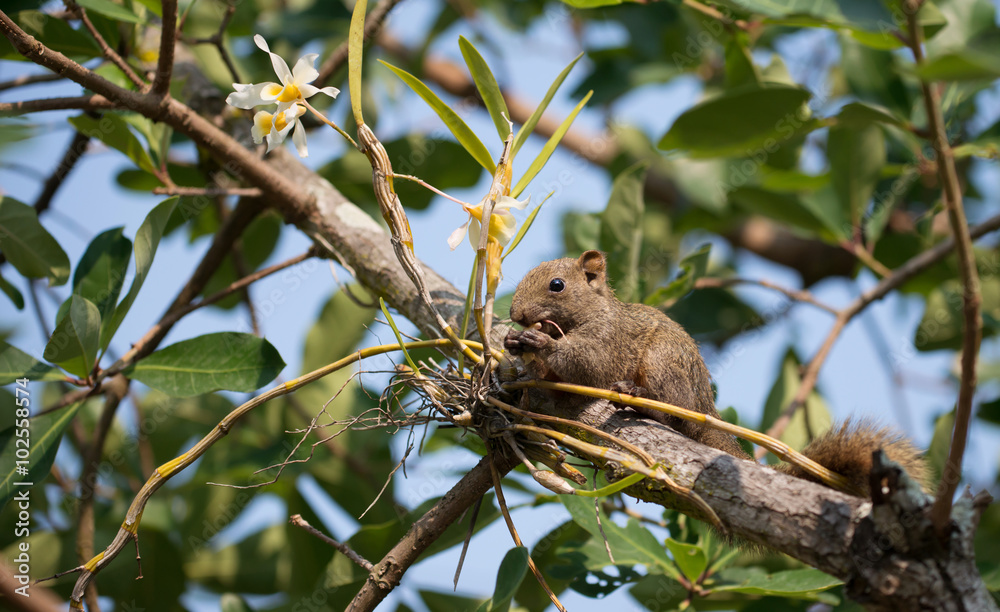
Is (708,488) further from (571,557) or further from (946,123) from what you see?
(946,123)

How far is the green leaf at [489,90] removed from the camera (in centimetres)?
197

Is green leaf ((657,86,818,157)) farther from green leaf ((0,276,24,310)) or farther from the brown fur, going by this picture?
green leaf ((0,276,24,310))

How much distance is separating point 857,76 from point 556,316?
6.79 feet

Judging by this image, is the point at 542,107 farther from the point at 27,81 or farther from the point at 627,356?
the point at 27,81

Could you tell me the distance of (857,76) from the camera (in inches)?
→ 135

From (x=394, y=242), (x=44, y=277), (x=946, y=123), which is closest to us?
(x=394, y=242)

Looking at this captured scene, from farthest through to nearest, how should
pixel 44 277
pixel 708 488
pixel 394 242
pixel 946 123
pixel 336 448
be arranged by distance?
1. pixel 336 448
2. pixel 946 123
3. pixel 44 277
4. pixel 394 242
5. pixel 708 488

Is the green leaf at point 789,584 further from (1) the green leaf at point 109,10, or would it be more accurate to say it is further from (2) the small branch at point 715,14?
(1) the green leaf at point 109,10

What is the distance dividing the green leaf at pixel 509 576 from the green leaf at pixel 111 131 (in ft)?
7.20

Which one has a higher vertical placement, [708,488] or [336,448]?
[336,448]

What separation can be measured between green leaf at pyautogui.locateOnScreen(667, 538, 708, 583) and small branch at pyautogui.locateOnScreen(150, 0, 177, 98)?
7.71 ft

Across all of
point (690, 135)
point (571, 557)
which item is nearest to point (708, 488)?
point (571, 557)

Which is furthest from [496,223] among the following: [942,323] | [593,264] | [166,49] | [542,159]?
[942,323]

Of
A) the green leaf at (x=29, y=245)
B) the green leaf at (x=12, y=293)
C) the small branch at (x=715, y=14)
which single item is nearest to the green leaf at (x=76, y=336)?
the green leaf at (x=29, y=245)
